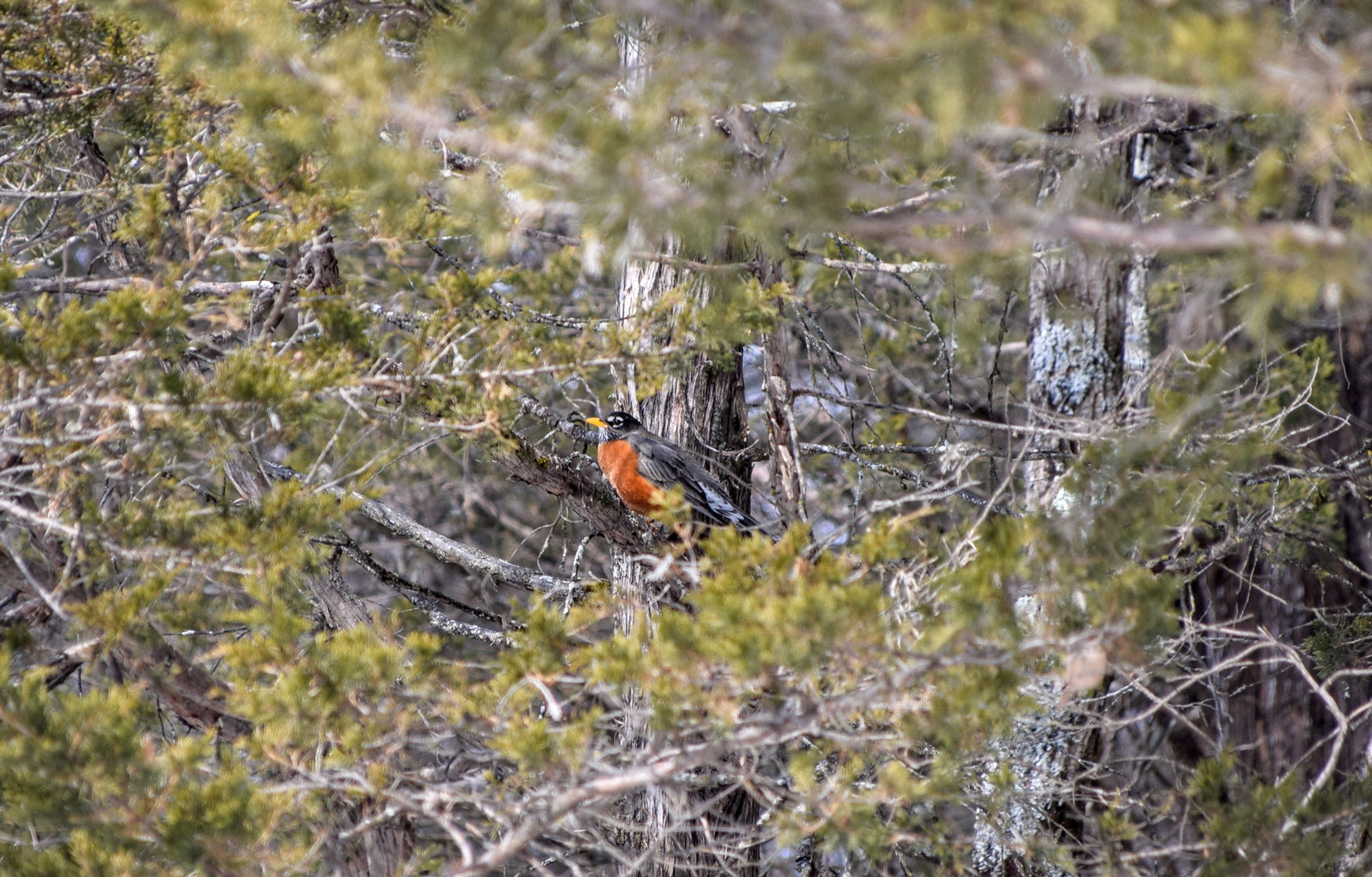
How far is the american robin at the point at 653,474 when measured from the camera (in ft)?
18.4

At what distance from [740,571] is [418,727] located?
4.46ft

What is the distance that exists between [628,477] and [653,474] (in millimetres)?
241

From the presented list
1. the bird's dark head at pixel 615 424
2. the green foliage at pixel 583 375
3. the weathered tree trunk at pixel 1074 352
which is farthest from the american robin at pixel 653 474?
the weathered tree trunk at pixel 1074 352

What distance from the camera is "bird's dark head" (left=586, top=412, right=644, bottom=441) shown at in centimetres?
561

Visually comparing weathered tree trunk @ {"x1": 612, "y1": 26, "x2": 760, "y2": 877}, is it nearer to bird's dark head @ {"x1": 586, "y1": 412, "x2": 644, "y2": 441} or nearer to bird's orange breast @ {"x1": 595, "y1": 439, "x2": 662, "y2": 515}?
bird's dark head @ {"x1": 586, "y1": 412, "x2": 644, "y2": 441}

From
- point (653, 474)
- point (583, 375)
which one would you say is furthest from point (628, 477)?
point (583, 375)

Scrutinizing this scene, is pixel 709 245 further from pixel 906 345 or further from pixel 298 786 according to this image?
pixel 906 345

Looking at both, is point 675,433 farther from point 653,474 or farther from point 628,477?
point 628,477

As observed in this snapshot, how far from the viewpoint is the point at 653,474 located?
5730mm

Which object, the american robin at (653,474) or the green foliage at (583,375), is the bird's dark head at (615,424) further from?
the green foliage at (583,375)

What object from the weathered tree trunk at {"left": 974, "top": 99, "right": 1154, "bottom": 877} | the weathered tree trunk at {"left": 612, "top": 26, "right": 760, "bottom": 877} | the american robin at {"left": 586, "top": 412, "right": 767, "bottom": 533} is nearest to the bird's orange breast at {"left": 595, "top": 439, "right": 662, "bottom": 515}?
the american robin at {"left": 586, "top": 412, "right": 767, "bottom": 533}

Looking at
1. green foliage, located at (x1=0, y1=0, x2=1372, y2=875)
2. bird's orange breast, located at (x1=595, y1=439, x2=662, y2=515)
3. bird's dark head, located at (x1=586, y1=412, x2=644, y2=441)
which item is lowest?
bird's orange breast, located at (x1=595, y1=439, x2=662, y2=515)

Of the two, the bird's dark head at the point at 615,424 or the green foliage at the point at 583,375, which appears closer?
the green foliage at the point at 583,375

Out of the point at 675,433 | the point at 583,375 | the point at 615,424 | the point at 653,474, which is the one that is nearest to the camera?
the point at 583,375
